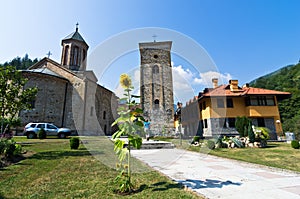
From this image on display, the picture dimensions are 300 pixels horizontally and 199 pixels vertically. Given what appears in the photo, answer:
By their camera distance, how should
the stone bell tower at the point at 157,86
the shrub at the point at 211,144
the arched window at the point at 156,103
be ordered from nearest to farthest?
the shrub at the point at 211,144 → the stone bell tower at the point at 157,86 → the arched window at the point at 156,103

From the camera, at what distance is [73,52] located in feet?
87.6

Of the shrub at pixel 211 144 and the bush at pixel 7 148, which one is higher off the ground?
the bush at pixel 7 148

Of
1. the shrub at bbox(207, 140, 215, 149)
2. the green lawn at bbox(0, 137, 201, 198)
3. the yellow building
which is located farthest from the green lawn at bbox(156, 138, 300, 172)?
the yellow building

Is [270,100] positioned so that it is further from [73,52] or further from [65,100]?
[73,52]

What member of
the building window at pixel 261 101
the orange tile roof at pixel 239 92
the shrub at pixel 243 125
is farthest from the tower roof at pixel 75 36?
the building window at pixel 261 101

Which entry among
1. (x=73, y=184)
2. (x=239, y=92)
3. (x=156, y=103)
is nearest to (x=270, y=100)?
(x=239, y=92)

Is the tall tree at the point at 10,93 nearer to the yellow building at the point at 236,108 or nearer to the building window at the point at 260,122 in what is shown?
the yellow building at the point at 236,108

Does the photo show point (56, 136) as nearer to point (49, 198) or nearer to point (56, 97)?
point (56, 97)

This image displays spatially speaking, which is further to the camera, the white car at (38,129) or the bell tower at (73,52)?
the bell tower at (73,52)

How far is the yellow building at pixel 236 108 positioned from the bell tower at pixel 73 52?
790 inches

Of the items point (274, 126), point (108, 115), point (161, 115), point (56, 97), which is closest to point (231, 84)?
point (274, 126)

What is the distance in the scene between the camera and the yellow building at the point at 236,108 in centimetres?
1756

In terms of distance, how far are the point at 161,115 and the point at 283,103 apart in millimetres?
30237

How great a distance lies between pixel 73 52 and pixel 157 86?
15102 mm
